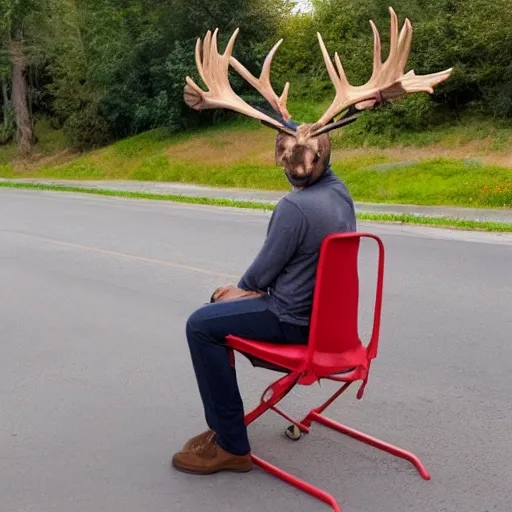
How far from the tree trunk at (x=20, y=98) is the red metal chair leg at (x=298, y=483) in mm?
33708

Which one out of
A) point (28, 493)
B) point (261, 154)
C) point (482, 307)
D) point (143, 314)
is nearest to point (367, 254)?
point (482, 307)

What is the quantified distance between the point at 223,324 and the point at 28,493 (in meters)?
1.36

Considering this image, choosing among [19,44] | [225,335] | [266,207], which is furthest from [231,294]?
[19,44]

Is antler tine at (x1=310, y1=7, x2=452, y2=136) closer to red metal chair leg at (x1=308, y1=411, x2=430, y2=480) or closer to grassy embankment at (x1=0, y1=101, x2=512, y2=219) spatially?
red metal chair leg at (x1=308, y1=411, x2=430, y2=480)

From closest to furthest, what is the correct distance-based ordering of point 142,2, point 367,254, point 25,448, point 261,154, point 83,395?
point 25,448 < point 83,395 < point 367,254 < point 261,154 < point 142,2

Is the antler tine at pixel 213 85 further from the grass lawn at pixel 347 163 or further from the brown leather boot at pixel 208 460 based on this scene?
the grass lawn at pixel 347 163

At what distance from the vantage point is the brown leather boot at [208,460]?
390 cm

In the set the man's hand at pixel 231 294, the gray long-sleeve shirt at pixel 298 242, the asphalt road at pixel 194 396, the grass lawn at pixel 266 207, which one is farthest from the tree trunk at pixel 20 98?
the gray long-sleeve shirt at pixel 298 242

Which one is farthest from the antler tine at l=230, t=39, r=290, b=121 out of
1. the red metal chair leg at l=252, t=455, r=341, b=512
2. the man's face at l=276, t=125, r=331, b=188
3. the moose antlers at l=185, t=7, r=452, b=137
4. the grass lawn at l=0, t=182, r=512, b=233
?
the grass lawn at l=0, t=182, r=512, b=233

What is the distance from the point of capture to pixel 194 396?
513 centimetres

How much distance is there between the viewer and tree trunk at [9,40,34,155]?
3433 centimetres

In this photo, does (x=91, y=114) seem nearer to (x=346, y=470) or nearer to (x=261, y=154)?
Result: (x=261, y=154)

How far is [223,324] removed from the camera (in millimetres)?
3697

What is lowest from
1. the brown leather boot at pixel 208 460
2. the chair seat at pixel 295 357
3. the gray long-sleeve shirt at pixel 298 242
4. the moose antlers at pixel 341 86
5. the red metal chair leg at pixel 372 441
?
the red metal chair leg at pixel 372 441
